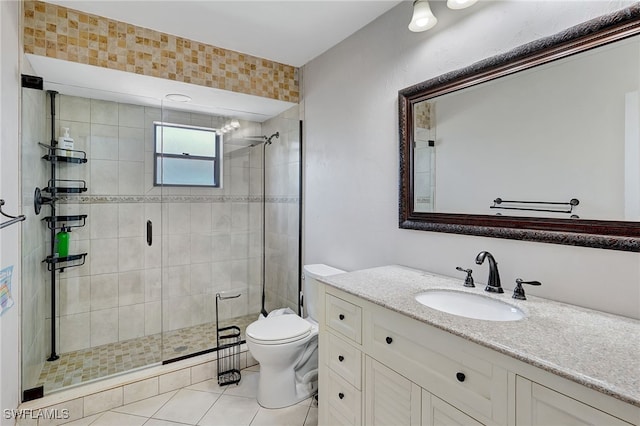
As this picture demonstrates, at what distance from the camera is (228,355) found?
2.49 m

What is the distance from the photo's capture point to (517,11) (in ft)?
4.50

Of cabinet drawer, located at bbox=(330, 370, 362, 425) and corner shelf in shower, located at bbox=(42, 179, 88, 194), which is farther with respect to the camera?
corner shelf in shower, located at bbox=(42, 179, 88, 194)

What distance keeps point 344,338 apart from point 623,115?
1389 mm

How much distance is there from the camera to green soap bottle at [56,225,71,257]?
2516 mm

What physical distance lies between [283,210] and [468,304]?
197 cm

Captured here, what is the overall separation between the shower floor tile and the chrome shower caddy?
0.08 meters

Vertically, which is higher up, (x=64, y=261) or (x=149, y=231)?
(x=149, y=231)

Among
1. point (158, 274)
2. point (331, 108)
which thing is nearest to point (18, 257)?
point (158, 274)

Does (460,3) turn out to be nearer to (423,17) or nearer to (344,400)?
(423,17)

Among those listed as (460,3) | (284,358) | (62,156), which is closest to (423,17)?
(460,3)

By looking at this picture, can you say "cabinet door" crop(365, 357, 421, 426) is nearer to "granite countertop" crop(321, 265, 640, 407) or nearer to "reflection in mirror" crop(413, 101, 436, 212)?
"granite countertop" crop(321, 265, 640, 407)

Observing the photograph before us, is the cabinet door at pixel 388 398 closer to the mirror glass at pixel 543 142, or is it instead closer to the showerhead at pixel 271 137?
the mirror glass at pixel 543 142

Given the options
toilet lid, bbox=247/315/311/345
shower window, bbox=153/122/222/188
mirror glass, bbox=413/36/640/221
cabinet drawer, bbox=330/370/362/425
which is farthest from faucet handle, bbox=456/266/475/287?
shower window, bbox=153/122/222/188

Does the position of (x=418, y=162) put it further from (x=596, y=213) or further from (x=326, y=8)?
(x=326, y=8)
